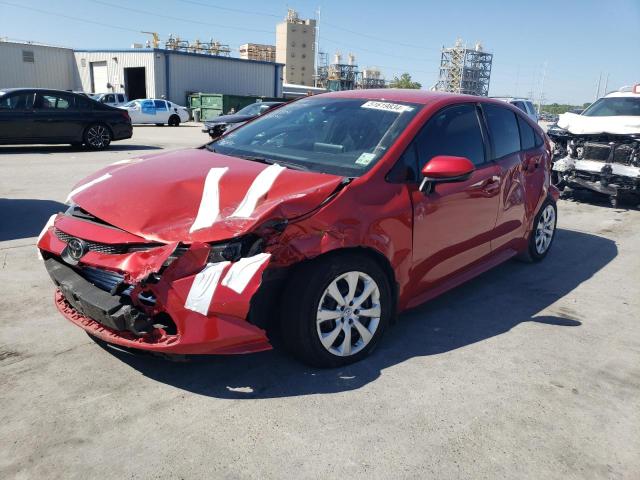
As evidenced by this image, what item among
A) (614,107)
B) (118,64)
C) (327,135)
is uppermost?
(118,64)

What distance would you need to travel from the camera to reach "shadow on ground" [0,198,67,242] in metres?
5.74

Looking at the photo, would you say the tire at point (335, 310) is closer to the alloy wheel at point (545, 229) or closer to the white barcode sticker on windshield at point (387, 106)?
the white barcode sticker on windshield at point (387, 106)

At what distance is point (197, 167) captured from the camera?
131 inches

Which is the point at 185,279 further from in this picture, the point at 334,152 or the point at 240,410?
the point at 334,152

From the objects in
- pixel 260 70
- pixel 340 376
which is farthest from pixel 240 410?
pixel 260 70

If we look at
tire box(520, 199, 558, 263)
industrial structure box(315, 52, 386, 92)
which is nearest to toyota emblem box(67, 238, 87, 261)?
tire box(520, 199, 558, 263)

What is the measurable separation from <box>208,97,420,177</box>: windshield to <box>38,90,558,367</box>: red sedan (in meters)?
0.02

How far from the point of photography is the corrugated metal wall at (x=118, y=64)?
3788 centimetres

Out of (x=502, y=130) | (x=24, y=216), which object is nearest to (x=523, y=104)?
(x=502, y=130)

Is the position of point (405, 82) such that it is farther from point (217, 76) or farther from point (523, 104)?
point (523, 104)

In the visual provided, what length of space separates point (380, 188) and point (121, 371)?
1867 millimetres

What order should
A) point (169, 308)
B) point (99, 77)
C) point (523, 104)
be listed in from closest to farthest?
point (169, 308)
point (523, 104)
point (99, 77)

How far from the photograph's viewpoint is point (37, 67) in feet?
133

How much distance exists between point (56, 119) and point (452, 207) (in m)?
11.8
